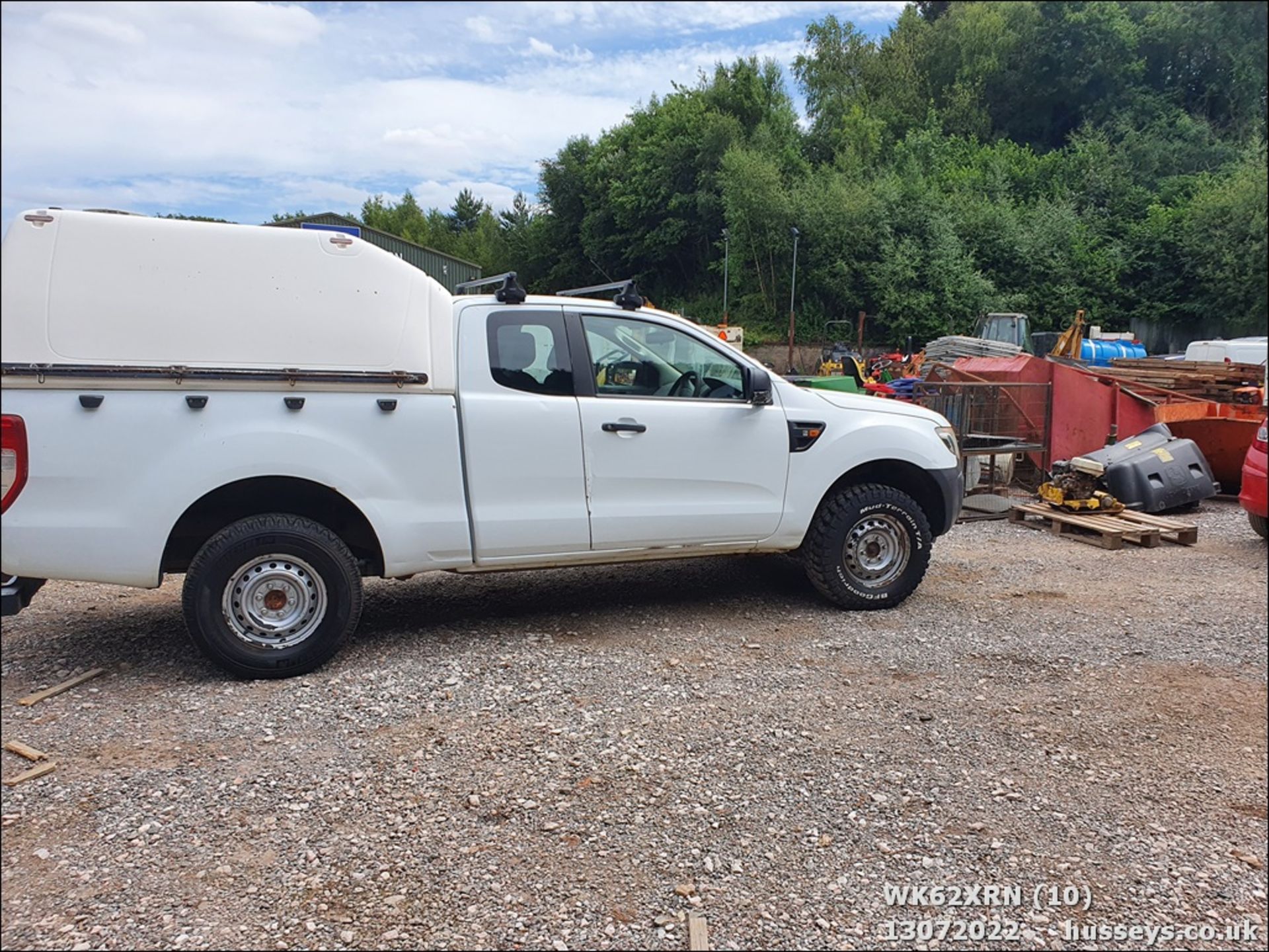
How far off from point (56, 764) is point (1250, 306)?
331 centimetres

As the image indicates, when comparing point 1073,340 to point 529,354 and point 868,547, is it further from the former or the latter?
point 529,354

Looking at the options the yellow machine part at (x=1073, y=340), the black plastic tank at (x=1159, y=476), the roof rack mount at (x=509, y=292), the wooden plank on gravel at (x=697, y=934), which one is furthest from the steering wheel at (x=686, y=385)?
the black plastic tank at (x=1159, y=476)

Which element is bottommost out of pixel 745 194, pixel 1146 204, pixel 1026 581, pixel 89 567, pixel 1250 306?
pixel 1026 581

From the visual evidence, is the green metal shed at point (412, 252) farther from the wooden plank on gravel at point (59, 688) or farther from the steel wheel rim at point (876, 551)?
the steel wheel rim at point (876, 551)

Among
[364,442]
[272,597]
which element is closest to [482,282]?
[364,442]

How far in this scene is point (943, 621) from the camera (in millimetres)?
4668

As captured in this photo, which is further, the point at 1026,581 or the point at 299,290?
the point at 1026,581

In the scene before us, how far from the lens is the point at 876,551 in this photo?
4.92m

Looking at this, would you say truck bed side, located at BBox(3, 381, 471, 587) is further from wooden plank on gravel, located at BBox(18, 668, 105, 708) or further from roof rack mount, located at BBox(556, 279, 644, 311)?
roof rack mount, located at BBox(556, 279, 644, 311)

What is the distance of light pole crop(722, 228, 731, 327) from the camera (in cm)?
406

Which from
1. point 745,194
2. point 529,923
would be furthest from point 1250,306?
point 745,194

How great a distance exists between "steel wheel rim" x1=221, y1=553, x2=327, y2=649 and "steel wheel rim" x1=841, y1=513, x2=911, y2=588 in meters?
2.77

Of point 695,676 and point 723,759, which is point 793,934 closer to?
point 723,759

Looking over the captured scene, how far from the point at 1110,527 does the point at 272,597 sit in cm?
599
